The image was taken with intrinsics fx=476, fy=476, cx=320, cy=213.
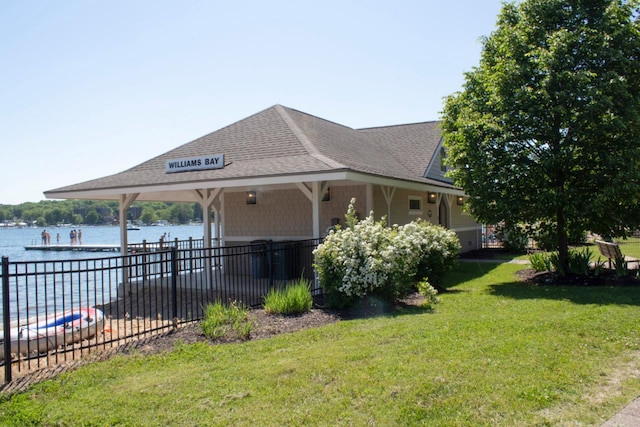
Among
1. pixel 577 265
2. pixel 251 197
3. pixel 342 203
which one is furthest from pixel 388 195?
pixel 577 265

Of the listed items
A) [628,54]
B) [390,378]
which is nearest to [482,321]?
[390,378]

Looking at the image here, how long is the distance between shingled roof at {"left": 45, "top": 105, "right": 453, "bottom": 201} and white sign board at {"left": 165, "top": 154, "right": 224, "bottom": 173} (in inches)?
7.9

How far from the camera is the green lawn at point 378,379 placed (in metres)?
4.05

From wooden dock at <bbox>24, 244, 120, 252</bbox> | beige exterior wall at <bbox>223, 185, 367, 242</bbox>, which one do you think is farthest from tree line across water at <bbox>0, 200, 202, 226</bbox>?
beige exterior wall at <bbox>223, 185, 367, 242</bbox>

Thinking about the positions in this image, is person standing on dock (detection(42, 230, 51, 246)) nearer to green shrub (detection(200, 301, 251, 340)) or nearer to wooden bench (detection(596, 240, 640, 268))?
green shrub (detection(200, 301, 251, 340))

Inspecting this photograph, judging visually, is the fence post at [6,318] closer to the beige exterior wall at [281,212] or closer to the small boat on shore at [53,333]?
the small boat on shore at [53,333]

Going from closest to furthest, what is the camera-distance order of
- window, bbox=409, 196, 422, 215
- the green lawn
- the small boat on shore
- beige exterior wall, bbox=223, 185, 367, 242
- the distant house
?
the green lawn
the small boat on shore
the distant house
beige exterior wall, bbox=223, 185, 367, 242
window, bbox=409, 196, 422, 215

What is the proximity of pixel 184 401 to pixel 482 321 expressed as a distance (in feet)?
14.8

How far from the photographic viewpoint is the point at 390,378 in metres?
4.71

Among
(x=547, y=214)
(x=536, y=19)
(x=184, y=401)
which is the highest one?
(x=536, y=19)

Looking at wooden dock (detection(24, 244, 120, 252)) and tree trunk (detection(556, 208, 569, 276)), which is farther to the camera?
wooden dock (detection(24, 244, 120, 252))

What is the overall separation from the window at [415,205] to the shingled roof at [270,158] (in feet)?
3.06

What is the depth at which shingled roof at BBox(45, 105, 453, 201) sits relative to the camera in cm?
1123

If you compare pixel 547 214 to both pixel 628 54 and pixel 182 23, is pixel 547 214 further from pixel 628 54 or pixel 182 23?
pixel 182 23
